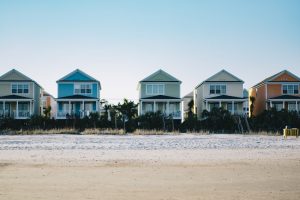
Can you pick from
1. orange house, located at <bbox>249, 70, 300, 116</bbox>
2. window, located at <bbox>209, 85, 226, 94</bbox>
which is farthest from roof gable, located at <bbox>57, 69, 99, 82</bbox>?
orange house, located at <bbox>249, 70, 300, 116</bbox>

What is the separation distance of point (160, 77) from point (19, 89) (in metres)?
18.9

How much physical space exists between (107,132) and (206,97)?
59.5 ft

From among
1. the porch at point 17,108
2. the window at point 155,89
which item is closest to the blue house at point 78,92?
the porch at point 17,108

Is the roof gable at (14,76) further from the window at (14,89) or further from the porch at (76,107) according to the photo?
the porch at (76,107)

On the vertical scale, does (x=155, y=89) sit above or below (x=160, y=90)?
above

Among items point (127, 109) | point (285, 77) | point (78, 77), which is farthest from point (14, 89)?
point (285, 77)

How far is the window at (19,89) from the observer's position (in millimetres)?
48875

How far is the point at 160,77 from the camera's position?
4956 centimetres

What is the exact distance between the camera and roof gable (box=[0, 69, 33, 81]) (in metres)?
48.7

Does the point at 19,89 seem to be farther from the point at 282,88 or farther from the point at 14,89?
the point at 282,88

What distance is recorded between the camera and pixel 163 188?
942 cm

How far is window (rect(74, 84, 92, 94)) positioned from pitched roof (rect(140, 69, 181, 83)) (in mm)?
7600

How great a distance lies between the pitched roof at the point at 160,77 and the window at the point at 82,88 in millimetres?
7600

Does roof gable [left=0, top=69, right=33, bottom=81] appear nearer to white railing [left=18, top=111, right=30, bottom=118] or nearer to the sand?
white railing [left=18, top=111, right=30, bottom=118]
